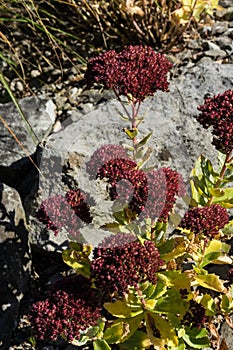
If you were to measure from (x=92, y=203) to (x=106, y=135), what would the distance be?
77 cm

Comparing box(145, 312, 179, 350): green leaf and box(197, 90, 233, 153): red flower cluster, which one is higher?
box(197, 90, 233, 153): red flower cluster

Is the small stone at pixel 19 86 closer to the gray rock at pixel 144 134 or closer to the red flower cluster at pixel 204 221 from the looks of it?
the gray rock at pixel 144 134

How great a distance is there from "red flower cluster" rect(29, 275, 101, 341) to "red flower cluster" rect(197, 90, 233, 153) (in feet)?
2.51

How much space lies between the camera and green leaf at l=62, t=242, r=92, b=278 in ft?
8.24

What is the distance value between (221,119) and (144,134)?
38.1 inches

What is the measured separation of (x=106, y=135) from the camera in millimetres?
3244

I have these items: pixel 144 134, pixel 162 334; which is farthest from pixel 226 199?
pixel 144 134

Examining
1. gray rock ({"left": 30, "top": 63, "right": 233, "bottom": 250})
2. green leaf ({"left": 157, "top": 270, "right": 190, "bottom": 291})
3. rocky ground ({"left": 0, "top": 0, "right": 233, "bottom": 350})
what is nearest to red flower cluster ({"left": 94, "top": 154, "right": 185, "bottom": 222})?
green leaf ({"left": 157, "top": 270, "right": 190, "bottom": 291})

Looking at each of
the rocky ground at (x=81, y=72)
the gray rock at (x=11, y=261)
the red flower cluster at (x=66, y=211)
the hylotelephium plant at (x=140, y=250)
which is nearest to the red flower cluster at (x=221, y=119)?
the hylotelephium plant at (x=140, y=250)

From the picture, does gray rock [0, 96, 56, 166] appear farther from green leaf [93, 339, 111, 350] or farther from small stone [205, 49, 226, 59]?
green leaf [93, 339, 111, 350]

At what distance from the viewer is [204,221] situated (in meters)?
2.25

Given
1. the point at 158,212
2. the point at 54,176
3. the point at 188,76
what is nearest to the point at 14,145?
the point at 54,176

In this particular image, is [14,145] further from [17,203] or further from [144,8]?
[144,8]

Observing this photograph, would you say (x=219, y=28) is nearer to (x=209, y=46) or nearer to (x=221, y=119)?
(x=209, y=46)
